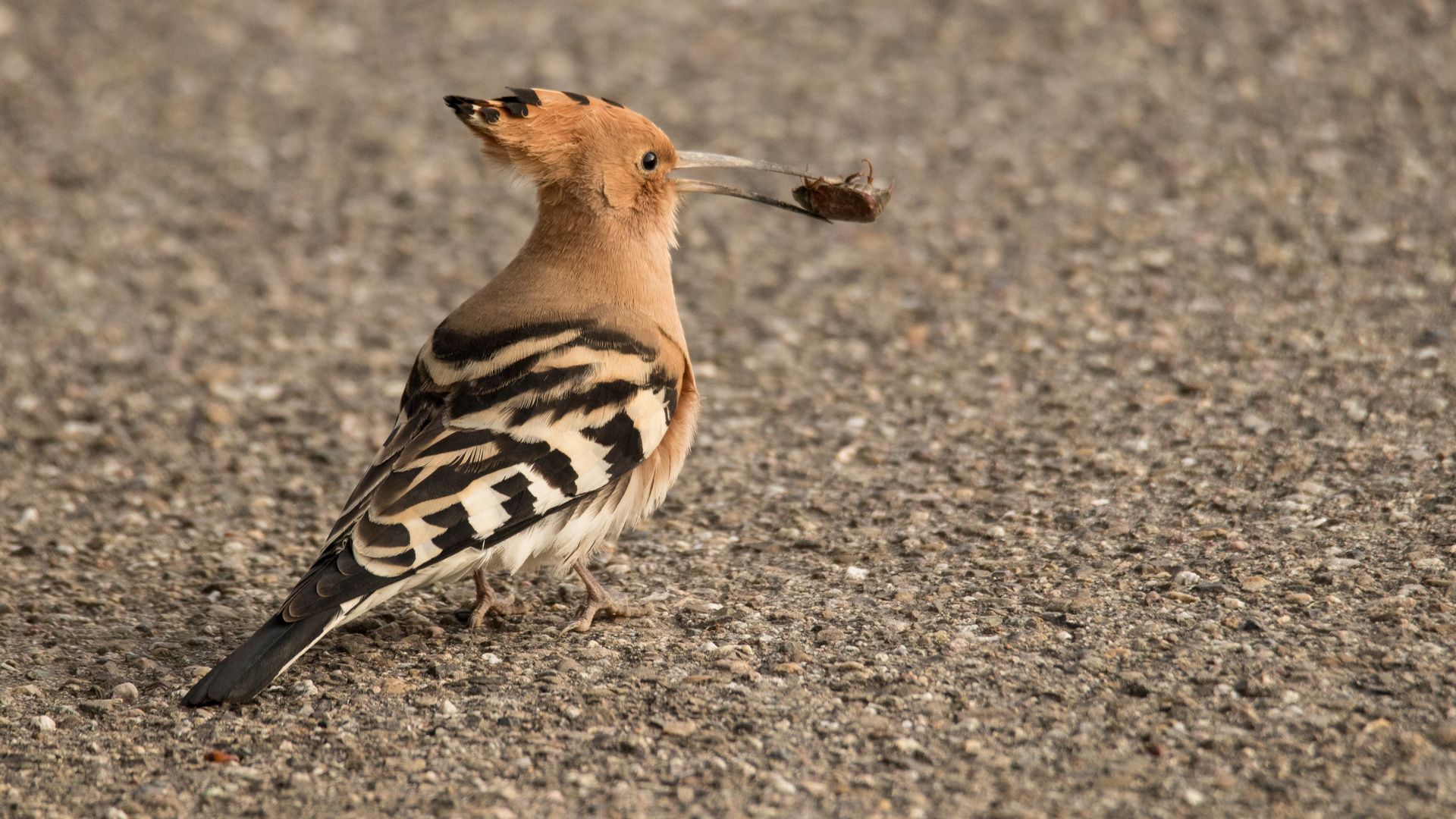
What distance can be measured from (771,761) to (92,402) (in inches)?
157

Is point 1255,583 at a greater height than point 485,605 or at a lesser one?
greater

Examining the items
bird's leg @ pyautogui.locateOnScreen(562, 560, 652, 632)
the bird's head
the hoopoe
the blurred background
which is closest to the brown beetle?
the hoopoe

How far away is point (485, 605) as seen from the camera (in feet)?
14.5

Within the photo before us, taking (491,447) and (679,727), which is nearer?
(679,727)

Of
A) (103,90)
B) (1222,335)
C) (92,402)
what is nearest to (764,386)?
(1222,335)

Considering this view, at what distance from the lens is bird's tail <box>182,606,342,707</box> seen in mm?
3641

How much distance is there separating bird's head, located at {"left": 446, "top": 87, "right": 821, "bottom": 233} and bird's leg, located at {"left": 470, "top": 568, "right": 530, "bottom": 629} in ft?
4.05

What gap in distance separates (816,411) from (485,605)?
2.05 metres

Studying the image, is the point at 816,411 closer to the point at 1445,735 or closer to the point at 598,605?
the point at 598,605

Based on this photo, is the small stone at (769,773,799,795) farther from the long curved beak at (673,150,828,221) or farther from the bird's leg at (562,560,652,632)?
the long curved beak at (673,150,828,221)

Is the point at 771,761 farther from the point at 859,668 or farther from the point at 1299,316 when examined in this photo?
the point at 1299,316

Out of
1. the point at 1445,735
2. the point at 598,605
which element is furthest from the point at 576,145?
the point at 1445,735

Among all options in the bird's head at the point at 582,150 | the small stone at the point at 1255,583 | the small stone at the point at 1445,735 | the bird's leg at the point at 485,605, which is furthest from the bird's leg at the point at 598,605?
the small stone at the point at 1445,735

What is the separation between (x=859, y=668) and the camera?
12.9 ft
